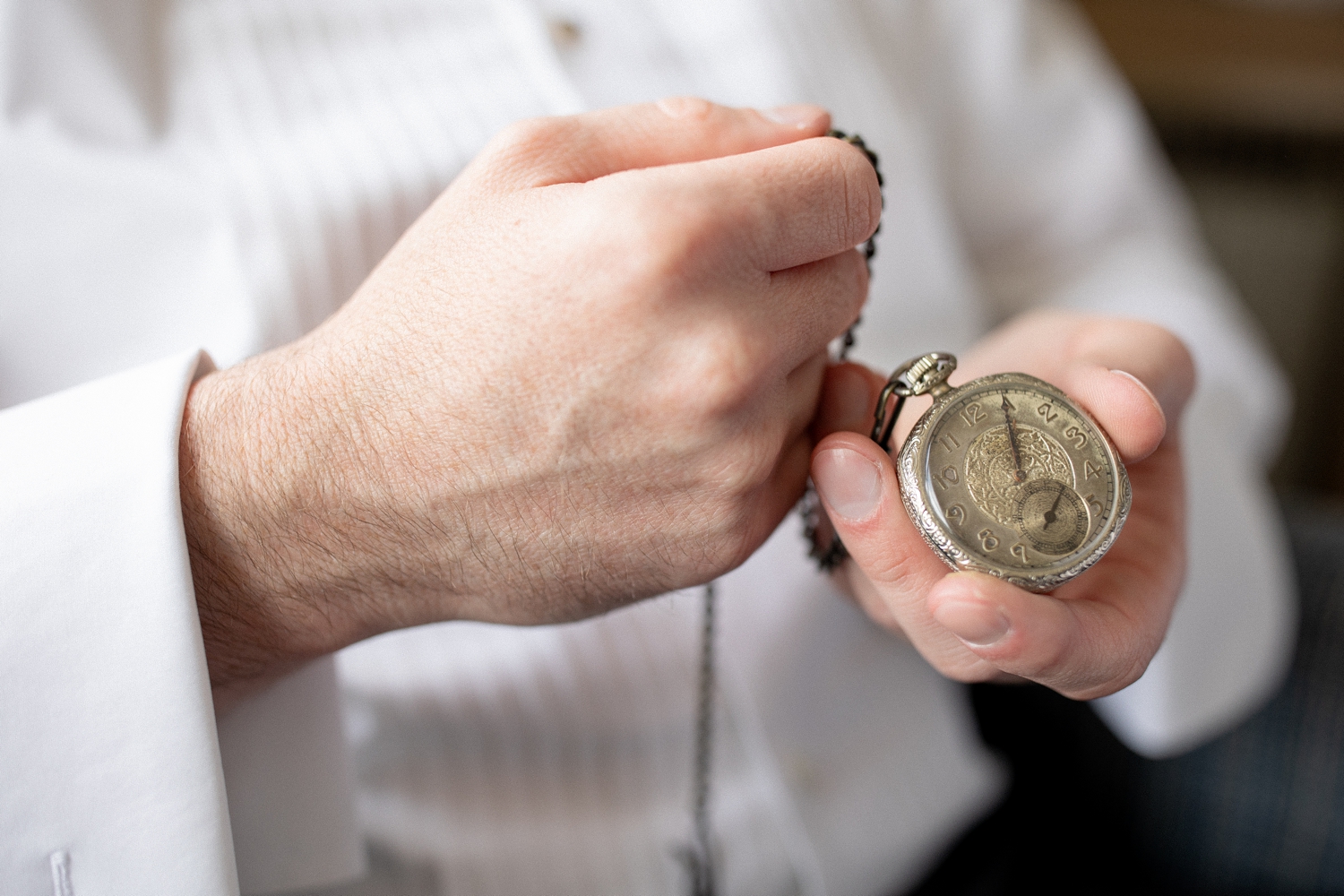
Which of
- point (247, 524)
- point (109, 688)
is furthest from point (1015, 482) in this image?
point (109, 688)

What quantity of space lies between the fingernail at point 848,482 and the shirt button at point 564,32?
0.67m

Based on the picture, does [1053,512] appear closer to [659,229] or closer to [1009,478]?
[1009,478]

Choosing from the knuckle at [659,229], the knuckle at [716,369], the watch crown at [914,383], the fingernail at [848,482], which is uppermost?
the knuckle at [659,229]

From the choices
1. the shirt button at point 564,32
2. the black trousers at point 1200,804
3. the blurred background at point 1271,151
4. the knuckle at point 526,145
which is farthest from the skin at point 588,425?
the blurred background at point 1271,151

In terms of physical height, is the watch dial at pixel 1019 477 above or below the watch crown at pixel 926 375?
below

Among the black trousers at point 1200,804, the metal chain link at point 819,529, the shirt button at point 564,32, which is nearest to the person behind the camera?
the metal chain link at point 819,529

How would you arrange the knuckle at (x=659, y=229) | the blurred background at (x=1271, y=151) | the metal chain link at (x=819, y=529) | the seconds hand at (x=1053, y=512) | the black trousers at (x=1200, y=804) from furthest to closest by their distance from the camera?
the blurred background at (x=1271, y=151), the black trousers at (x=1200, y=804), the metal chain link at (x=819, y=529), the seconds hand at (x=1053, y=512), the knuckle at (x=659, y=229)

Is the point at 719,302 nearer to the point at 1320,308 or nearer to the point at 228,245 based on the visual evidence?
the point at 228,245

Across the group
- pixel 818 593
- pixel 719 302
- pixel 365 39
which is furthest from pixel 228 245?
pixel 818 593

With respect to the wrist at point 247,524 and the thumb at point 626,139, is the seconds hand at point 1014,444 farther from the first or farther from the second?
the wrist at point 247,524

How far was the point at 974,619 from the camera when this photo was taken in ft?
1.88

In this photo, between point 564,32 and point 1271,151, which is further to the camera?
point 1271,151

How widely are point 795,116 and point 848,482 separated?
0.30 meters

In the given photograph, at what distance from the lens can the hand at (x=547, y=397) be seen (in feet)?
1.89
